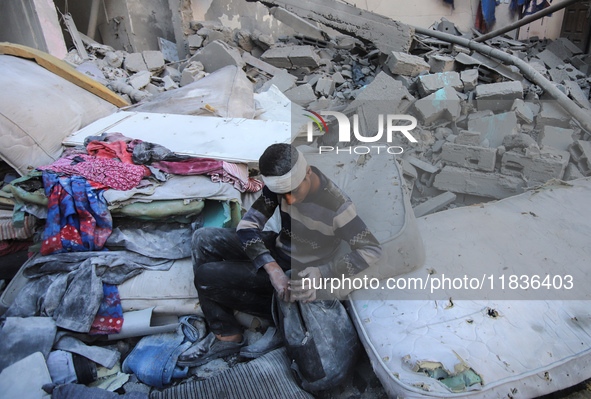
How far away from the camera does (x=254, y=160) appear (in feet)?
9.45

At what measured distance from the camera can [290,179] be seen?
1.64 meters

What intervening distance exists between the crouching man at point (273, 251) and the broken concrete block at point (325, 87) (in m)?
3.54

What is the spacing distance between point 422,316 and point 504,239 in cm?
80

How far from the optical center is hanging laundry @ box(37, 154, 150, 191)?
8.04ft

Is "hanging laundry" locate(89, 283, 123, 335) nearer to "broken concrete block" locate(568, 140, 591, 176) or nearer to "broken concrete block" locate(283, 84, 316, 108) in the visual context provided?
"broken concrete block" locate(283, 84, 316, 108)

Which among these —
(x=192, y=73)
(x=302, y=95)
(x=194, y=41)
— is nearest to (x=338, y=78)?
(x=302, y=95)

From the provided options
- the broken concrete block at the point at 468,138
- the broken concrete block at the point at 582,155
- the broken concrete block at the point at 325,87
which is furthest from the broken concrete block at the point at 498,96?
the broken concrete block at the point at 325,87

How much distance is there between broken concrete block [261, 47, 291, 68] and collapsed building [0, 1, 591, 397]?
2 centimetres

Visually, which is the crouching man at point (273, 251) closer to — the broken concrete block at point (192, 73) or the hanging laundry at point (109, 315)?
the hanging laundry at point (109, 315)

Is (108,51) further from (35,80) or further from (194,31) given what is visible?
(35,80)

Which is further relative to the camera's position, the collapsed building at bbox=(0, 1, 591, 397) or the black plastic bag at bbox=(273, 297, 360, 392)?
the collapsed building at bbox=(0, 1, 591, 397)

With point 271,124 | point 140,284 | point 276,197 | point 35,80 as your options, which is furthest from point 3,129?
point 276,197

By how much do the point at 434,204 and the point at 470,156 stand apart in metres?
0.61

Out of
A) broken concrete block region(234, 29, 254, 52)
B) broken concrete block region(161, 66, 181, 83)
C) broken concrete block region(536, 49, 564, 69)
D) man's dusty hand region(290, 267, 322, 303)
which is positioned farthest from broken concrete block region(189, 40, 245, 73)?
broken concrete block region(536, 49, 564, 69)
